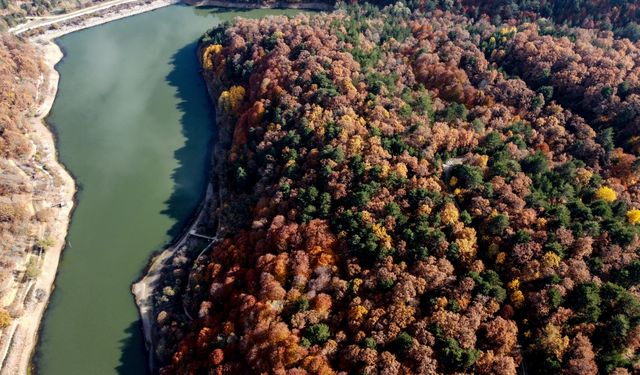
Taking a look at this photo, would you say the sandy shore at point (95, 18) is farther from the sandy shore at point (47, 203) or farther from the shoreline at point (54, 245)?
the shoreline at point (54, 245)

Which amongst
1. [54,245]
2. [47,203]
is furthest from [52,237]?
[47,203]

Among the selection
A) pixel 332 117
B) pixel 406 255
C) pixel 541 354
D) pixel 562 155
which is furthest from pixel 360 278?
pixel 562 155

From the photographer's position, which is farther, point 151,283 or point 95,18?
point 95,18

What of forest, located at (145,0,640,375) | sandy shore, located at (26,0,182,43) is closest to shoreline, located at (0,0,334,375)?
sandy shore, located at (26,0,182,43)

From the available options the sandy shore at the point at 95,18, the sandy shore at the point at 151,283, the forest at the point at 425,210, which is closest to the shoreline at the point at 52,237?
the sandy shore at the point at 151,283

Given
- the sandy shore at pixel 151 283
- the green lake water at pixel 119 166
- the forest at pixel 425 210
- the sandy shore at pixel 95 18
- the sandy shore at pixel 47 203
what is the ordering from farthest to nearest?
the sandy shore at pixel 95 18 → the green lake water at pixel 119 166 → the sandy shore at pixel 151 283 → the sandy shore at pixel 47 203 → the forest at pixel 425 210

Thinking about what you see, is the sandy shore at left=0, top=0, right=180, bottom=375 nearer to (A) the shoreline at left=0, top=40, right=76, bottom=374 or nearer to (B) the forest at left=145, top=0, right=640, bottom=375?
(A) the shoreline at left=0, top=40, right=76, bottom=374

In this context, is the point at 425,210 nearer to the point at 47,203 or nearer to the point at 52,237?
the point at 52,237

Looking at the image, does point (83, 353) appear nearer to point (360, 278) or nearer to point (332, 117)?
point (360, 278)
